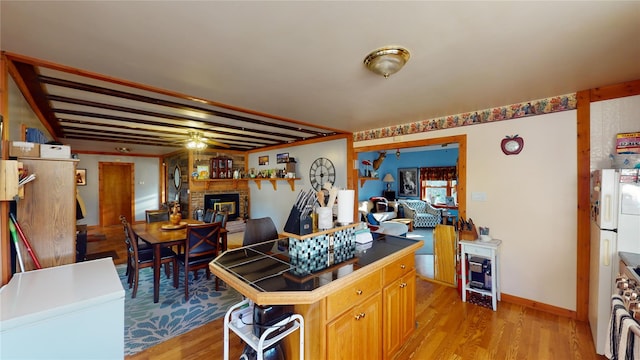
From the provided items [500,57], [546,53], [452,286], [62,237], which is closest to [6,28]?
[62,237]

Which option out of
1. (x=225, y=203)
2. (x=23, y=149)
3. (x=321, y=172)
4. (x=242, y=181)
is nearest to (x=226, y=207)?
(x=225, y=203)

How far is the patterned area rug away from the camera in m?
2.21

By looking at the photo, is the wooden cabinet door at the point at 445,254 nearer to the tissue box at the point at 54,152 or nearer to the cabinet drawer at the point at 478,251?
the cabinet drawer at the point at 478,251

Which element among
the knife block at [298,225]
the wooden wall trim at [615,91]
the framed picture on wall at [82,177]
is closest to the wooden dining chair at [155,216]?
the framed picture on wall at [82,177]

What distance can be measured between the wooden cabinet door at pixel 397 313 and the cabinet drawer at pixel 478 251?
3.79 ft

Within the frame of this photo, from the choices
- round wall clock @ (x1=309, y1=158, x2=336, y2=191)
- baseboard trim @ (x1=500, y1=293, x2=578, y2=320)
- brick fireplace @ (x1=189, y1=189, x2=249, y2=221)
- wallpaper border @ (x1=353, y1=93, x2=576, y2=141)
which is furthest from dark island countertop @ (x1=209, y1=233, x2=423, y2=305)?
brick fireplace @ (x1=189, y1=189, x2=249, y2=221)

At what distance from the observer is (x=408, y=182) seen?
27.6ft

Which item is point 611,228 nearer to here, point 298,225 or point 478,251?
point 478,251

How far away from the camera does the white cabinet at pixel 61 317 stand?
1.10 metres

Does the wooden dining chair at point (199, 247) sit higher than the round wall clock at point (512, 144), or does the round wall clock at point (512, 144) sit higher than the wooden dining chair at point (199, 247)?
the round wall clock at point (512, 144)

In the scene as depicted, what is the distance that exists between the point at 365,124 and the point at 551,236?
2.57 meters

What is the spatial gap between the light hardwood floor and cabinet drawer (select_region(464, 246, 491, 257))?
0.57 meters

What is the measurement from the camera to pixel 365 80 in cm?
214

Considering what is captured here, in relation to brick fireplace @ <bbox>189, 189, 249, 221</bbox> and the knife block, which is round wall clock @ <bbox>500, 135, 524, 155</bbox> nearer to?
the knife block
